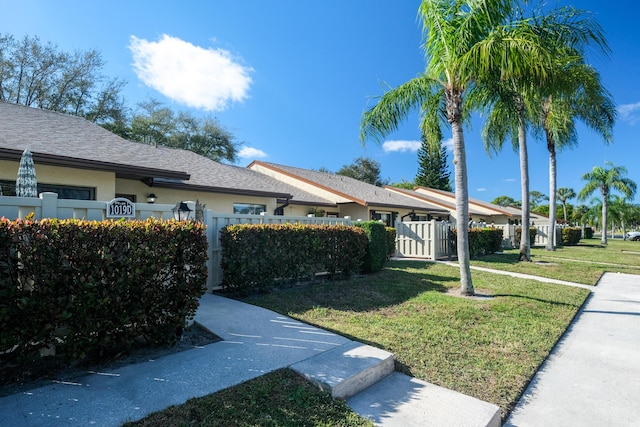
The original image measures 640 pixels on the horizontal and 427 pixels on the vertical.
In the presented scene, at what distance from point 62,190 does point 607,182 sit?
3857 cm

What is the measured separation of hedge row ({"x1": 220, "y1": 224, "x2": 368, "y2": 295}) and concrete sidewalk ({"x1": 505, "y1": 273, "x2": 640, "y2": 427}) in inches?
190

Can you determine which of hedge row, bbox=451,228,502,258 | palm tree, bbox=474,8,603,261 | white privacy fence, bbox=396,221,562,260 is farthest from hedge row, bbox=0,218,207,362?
hedge row, bbox=451,228,502,258

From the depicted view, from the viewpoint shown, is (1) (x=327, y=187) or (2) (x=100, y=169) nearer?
(2) (x=100, y=169)

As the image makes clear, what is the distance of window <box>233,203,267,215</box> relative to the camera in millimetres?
13875

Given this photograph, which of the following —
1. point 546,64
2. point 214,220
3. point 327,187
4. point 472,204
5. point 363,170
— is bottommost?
point 214,220

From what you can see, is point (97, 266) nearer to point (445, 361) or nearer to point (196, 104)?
point (445, 361)

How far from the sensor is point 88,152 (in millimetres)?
8930

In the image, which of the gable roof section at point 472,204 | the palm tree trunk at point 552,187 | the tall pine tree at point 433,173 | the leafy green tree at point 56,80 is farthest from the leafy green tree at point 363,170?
the palm tree trunk at point 552,187

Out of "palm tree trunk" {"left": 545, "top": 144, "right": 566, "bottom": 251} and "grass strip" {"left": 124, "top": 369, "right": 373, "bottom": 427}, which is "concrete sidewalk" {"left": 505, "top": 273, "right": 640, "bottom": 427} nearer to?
"grass strip" {"left": 124, "top": 369, "right": 373, "bottom": 427}

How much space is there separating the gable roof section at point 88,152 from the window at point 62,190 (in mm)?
676

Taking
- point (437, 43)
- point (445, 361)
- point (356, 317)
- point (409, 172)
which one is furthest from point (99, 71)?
point (409, 172)

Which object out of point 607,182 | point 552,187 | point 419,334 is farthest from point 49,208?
point 607,182

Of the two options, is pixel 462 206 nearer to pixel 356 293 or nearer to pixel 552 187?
pixel 356 293

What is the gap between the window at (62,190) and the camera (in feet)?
25.5
